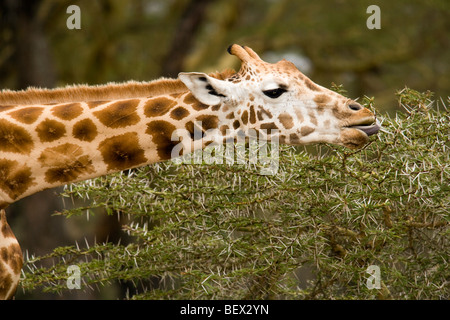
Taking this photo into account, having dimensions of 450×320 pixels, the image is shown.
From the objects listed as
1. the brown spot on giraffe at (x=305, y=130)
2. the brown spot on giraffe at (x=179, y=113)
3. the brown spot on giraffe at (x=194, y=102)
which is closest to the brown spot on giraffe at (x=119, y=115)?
the brown spot on giraffe at (x=179, y=113)

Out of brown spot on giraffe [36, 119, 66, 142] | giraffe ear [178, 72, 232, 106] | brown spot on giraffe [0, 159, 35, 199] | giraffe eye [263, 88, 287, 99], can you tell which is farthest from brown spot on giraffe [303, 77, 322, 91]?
brown spot on giraffe [0, 159, 35, 199]

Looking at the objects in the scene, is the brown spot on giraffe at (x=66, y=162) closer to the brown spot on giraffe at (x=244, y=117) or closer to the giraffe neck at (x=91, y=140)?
the giraffe neck at (x=91, y=140)

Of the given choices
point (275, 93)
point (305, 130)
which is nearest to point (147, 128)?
point (275, 93)

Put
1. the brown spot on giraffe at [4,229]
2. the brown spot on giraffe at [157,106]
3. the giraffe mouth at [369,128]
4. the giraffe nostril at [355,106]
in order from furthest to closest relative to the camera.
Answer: the brown spot on giraffe at [4,229], the brown spot on giraffe at [157,106], the giraffe nostril at [355,106], the giraffe mouth at [369,128]

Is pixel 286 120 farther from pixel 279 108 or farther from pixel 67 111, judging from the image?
pixel 67 111

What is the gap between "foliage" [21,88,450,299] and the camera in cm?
493

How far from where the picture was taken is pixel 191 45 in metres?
12.7

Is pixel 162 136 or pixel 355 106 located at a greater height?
pixel 355 106

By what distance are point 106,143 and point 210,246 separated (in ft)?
3.73

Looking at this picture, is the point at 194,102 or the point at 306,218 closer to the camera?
the point at 194,102

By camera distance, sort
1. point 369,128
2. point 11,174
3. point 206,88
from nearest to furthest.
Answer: point 369,128 < point 206,88 < point 11,174

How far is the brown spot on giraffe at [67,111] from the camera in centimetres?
489

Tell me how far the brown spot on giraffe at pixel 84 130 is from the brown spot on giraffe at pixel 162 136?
1.29 ft

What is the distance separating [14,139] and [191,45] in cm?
807
